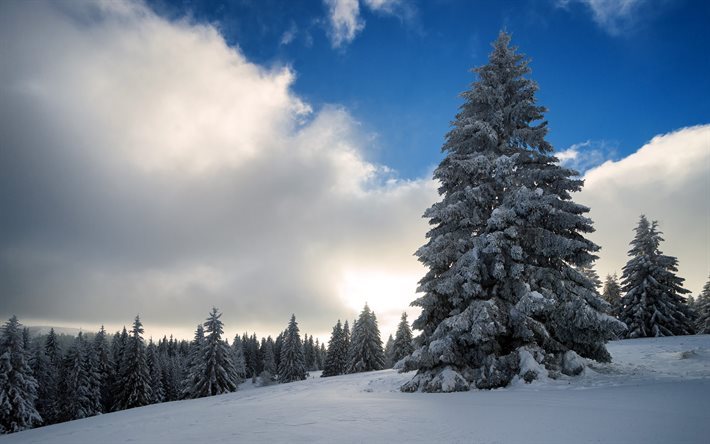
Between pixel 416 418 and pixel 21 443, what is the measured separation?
372 inches

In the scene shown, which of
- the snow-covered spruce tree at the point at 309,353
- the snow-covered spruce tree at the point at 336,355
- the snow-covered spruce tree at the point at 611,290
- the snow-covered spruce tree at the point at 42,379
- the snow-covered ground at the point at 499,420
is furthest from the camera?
the snow-covered spruce tree at the point at 309,353

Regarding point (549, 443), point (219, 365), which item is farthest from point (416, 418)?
point (219, 365)

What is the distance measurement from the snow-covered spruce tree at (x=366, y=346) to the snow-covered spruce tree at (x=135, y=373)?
1141 inches

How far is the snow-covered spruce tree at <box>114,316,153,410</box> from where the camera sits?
158 ft

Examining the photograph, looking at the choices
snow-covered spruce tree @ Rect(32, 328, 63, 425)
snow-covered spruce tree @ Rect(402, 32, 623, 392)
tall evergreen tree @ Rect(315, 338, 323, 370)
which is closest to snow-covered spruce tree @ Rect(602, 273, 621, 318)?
snow-covered spruce tree @ Rect(402, 32, 623, 392)

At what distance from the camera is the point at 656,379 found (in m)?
8.82

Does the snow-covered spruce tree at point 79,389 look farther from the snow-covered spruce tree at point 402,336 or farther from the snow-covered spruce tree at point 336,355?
the snow-covered spruce tree at point 402,336

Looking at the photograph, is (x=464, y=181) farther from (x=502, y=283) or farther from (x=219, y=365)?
(x=219, y=365)

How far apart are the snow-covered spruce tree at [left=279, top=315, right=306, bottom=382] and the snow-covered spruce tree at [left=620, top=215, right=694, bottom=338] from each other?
4685 centimetres

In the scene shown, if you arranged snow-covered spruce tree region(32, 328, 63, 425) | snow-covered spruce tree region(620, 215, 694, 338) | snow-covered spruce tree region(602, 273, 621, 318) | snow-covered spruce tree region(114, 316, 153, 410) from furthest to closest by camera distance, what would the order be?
snow-covered spruce tree region(32, 328, 63, 425)
snow-covered spruce tree region(114, 316, 153, 410)
snow-covered spruce tree region(602, 273, 621, 318)
snow-covered spruce tree region(620, 215, 694, 338)

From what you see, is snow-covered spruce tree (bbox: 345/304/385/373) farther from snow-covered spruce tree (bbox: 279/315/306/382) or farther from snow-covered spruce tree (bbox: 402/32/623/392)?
snow-covered spruce tree (bbox: 402/32/623/392)

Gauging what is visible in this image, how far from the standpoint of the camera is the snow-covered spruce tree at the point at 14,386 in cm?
3491

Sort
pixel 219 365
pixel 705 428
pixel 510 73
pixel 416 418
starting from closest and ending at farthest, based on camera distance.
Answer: pixel 705 428 < pixel 416 418 < pixel 510 73 < pixel 219 365

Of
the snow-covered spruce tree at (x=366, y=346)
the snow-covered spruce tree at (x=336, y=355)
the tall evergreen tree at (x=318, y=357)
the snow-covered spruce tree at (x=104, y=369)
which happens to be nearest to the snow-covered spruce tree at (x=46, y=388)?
the snow-covered spruce tree at (x=104, y=369)
